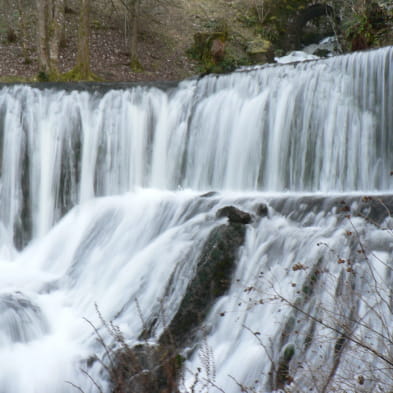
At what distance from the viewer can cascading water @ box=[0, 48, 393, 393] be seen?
6594 millimetres

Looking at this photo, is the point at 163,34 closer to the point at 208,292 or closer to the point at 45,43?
the point at 45,43

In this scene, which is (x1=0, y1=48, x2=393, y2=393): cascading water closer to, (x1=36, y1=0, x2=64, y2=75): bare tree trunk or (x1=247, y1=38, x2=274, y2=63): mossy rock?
(x1=36, y1=0, x2=64, y2=75): bare tree trunk

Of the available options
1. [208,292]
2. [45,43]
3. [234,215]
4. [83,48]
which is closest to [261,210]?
[234,215]

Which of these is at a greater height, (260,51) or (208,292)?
(260,51)

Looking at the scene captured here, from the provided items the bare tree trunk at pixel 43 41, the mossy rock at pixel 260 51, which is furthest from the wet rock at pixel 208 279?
the mossy rock at pixel 260 51

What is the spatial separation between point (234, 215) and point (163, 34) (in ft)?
47.0

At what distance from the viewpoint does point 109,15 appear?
21859 mm

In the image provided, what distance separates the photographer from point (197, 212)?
31.1ft

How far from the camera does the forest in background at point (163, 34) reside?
51.6ft

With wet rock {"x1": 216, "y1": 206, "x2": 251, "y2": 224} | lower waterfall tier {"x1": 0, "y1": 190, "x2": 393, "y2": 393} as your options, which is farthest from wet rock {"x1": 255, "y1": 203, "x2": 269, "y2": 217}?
wet rock {"x1": 216, "y1": 206, "x2": 251, "y2": 224}

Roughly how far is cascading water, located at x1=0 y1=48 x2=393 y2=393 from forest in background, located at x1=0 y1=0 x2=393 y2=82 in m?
3.94

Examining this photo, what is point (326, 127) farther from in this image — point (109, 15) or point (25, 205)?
point (109, 15)

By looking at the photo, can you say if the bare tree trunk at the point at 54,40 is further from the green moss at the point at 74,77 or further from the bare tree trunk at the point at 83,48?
the bare tree trunk at the point at 83,48

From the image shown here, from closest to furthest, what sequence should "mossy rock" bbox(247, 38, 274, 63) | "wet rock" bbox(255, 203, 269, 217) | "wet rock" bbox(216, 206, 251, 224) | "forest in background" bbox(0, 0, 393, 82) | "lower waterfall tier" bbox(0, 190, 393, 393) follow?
"lower waterfall tier" bbox(0, 190, 393, 393) < "wet rock" bbox(216, 206, 251, 224) < "wet rock" bbox(255, 203, 269, 217) < "forest in background" bbox(0, 0, 393, 82) < "mossy rock" bbox(247, 38, 274, 63)
